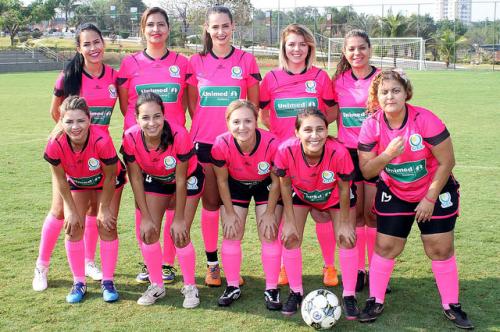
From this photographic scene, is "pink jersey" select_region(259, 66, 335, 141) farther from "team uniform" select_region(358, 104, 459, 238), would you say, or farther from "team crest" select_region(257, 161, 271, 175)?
"team uniform" select_region(358, 104, 459, 238)

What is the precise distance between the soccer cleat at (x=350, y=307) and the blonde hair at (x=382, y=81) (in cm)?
119

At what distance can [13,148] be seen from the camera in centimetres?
942

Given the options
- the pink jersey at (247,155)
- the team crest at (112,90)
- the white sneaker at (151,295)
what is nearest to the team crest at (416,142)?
the pink jersey at (247,155)

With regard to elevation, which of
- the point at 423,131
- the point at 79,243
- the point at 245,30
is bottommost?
the point at 79,243

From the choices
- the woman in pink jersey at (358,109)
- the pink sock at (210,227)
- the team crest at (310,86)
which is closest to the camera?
the woman in pink jersey at (358,109)

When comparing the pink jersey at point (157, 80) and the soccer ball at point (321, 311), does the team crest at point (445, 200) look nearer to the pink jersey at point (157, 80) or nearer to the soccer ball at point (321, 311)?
the soccer ball at point (321, 311)

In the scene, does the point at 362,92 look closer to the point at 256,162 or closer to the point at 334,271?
the point at 256,162

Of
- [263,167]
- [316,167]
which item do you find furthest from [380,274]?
[263,167]

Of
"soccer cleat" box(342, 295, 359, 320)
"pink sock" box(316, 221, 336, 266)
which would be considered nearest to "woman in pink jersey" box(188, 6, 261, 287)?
"pink sock" box(316, 221, 336, 266)

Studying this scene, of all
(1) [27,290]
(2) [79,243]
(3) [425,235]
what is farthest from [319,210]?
(1) [27,290]

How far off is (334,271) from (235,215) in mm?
859

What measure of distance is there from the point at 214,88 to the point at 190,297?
1443 millimetres

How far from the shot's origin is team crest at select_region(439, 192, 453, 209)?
3416 mm

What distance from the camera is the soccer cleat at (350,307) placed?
3.54 metres
